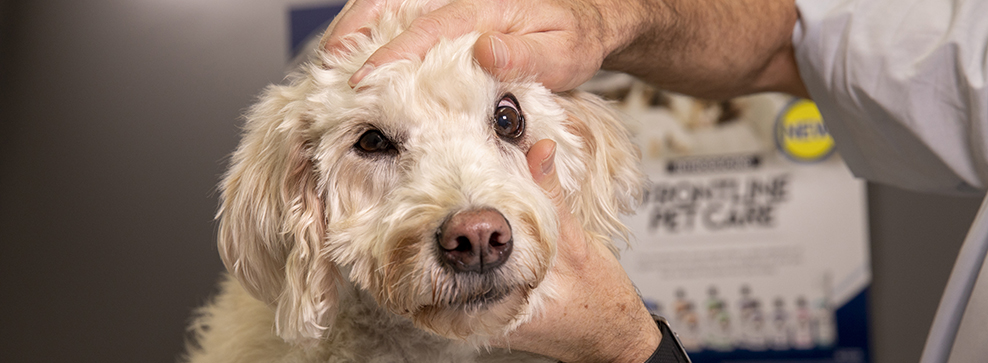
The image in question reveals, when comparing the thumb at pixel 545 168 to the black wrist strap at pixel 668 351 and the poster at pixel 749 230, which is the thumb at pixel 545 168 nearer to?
the black wrist strap at pixel 668 351

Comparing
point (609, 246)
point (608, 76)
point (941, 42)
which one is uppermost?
point (941, 42)

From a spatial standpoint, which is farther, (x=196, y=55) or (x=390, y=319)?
(x=196, y=55)

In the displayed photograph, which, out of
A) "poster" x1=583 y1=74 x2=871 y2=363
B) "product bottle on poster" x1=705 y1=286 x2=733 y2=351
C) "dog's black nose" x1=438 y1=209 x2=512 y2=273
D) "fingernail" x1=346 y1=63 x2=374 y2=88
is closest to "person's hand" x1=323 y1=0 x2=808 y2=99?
"fingernail" x1=346 y1=63 x2=374 y2=88

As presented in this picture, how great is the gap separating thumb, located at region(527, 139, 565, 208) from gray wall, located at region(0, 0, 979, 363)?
2.34 m

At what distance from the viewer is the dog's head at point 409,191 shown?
746 mm

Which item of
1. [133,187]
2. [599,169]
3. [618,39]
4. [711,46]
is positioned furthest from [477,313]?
[133,187]

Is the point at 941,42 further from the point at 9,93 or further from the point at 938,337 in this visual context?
the point at 9,93

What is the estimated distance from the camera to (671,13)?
1171 mm

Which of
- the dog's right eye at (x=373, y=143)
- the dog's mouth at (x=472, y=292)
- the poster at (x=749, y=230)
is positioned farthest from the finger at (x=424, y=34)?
the poster at (x=749, y=230)

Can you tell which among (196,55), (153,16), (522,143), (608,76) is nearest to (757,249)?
(608,76)

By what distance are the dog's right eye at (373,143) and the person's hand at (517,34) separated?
4.1 inches

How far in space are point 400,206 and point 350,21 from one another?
14.1 inches

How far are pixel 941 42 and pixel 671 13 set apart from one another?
46 centimetres

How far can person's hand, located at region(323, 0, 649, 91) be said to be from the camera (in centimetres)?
86
